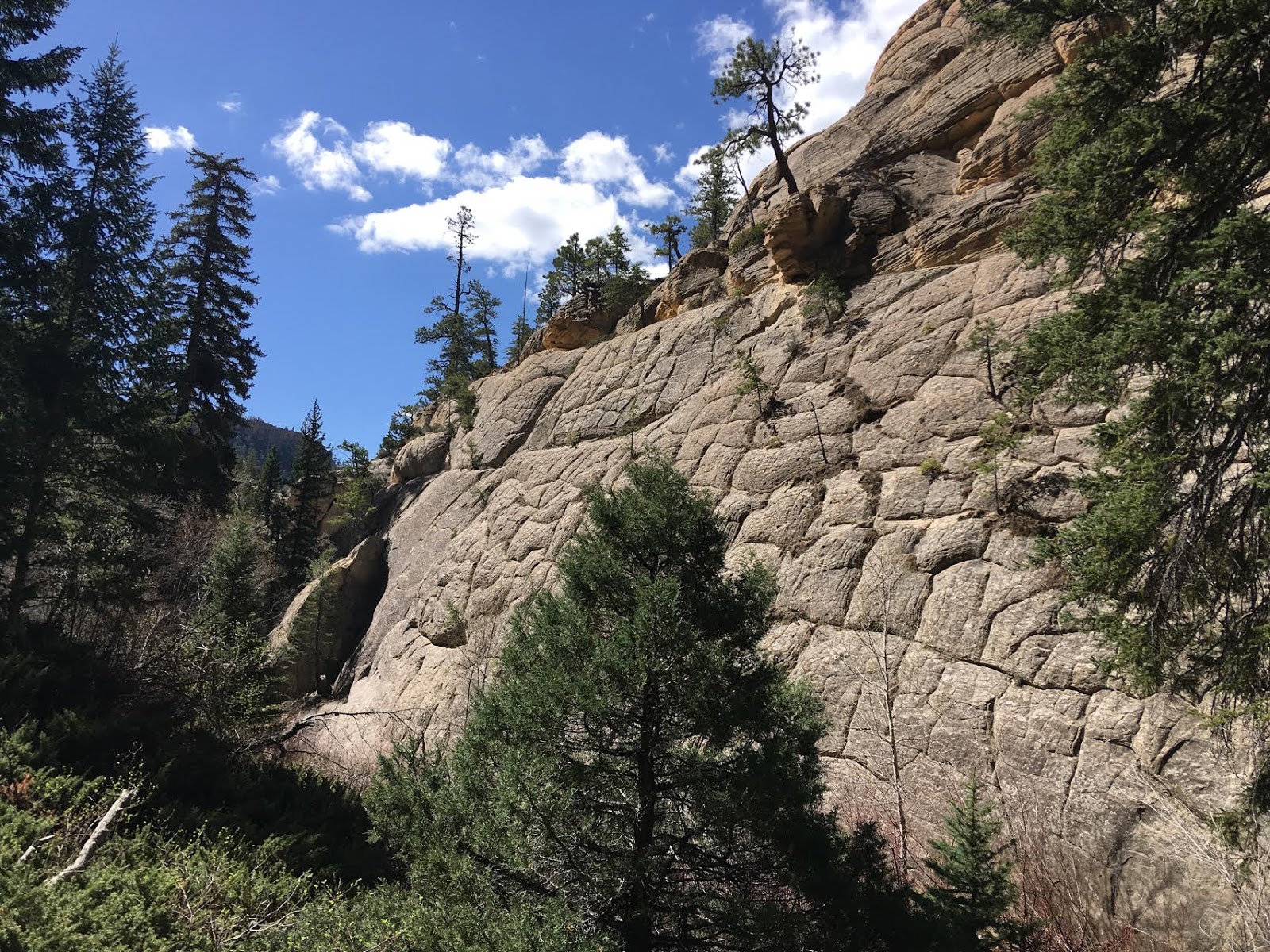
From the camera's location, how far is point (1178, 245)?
5477 mm

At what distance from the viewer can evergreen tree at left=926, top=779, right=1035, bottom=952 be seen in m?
5.58

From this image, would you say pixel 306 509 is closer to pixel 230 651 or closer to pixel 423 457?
pixel 423 457

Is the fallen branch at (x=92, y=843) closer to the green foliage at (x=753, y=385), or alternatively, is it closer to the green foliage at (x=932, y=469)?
the green foliage at (x=932, y=469)

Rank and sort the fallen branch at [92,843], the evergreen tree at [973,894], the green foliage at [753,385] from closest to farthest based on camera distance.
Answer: the evergreen tree at [973,894] < the fallen branch at [92,843] < the green foliage at [753,385]

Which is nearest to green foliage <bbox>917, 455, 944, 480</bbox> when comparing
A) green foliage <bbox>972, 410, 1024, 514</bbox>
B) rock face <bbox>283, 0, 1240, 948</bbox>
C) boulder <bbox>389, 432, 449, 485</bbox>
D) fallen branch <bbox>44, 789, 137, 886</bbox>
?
rock face <bbox>283, 0, 1240, 948</bbox>

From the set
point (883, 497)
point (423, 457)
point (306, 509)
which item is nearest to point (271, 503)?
point (306, 509)

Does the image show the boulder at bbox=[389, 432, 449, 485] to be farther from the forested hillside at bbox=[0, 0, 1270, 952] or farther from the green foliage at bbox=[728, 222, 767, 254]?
the green foliage at bbox=[728, 222, 767, 254]

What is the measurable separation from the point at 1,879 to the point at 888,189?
21.7 metres

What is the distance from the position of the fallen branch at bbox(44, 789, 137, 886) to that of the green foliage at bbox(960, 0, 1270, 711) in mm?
10053

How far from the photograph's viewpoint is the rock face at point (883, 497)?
8.19m

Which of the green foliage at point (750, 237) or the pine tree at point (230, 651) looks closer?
the pine tree at point (230, 651)

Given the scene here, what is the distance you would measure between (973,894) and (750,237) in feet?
65.0

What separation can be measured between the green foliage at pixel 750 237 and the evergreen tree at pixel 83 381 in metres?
16.6

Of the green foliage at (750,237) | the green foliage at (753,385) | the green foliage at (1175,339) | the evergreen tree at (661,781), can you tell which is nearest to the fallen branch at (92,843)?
the evergreen tree at (661,781)
